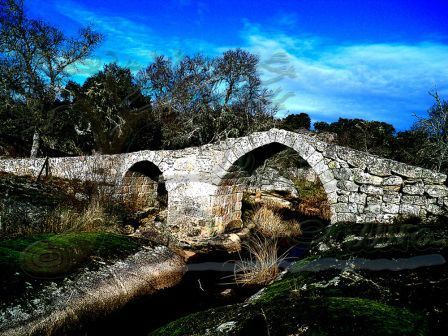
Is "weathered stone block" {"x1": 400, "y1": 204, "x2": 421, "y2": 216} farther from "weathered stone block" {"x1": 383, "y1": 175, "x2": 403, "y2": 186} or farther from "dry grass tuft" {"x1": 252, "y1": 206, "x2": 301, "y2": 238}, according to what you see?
"dry grass tuft" {"x1": 252, "y1": 206, "x2": 301, "y2": 238}

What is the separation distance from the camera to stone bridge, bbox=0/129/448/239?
615 cm

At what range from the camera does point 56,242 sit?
4531 mm

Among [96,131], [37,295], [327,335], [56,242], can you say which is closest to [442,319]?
[327,335]

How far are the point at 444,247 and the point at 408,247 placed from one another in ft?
1.07

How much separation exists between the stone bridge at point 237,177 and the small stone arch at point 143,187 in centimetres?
4

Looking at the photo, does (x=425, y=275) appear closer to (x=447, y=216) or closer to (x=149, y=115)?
(x=447, y=216)

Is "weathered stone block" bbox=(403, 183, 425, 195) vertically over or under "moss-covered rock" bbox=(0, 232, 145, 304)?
over

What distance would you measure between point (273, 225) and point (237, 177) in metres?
1.84

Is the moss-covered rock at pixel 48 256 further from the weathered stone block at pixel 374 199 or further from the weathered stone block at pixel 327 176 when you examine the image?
the weathered stone block at pixel 374 199

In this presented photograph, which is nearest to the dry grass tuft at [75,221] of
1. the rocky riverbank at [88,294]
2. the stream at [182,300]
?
the rocky riverbank at [88,294]

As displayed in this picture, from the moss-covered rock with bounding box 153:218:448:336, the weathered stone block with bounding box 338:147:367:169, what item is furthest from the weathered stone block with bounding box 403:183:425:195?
the moss-covered rock with bounding box 153:218:448:336

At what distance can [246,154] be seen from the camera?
8.54 metres

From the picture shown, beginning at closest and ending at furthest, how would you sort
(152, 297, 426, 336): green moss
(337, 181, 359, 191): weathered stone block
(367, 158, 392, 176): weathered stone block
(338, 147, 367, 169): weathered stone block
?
(152, 297, 426, 336): green moss
(367, 158, 392, 176): weathered stone block
(338, 147, 367, 169): weathered stone block
(337, 181, 359, 191): weathered stone block

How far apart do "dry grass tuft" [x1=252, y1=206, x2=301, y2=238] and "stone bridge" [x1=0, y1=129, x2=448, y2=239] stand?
68 cm
